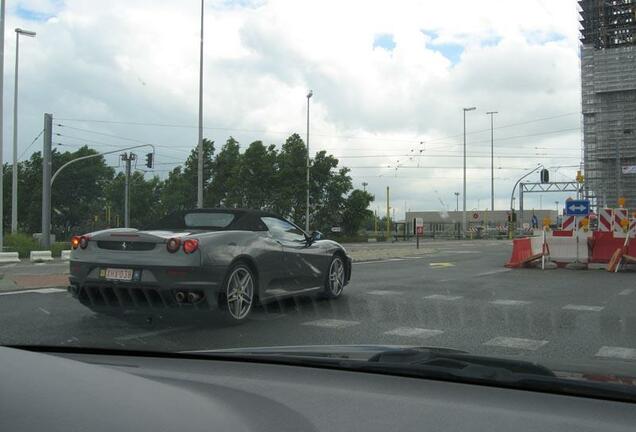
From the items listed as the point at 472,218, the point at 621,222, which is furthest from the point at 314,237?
the point at 472,218

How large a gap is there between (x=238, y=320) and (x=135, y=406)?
4686 millimetres

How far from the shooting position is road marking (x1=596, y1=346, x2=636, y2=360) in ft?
18.0

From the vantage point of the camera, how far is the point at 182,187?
46.8 m

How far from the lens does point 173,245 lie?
6.31m

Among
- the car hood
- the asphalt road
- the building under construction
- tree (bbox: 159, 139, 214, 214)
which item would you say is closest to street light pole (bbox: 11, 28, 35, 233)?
tree (bbox: 159, 139, 214, 214)

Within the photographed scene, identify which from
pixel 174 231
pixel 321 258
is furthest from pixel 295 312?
pixel 174 231

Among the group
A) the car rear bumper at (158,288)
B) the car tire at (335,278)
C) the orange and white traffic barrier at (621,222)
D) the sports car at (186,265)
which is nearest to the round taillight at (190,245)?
the sports car at (186,265)

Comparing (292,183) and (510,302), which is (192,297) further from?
(292,183)

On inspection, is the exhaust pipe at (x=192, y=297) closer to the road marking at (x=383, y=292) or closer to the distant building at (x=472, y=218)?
the road marking at (x=383, y=292)

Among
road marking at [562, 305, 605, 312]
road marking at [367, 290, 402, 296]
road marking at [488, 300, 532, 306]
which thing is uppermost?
road marking at [367, 290, 402, 296]

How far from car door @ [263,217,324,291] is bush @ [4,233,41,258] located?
70.0 feet

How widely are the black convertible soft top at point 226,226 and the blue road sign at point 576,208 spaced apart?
1279 centimetres

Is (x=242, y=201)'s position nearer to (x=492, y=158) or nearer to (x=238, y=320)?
(x=492, y=158)

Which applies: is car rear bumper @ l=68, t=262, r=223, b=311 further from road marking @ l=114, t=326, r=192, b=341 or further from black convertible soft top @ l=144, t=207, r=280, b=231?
black convertible soft top @ l=144, t=207, r=280, b=231
